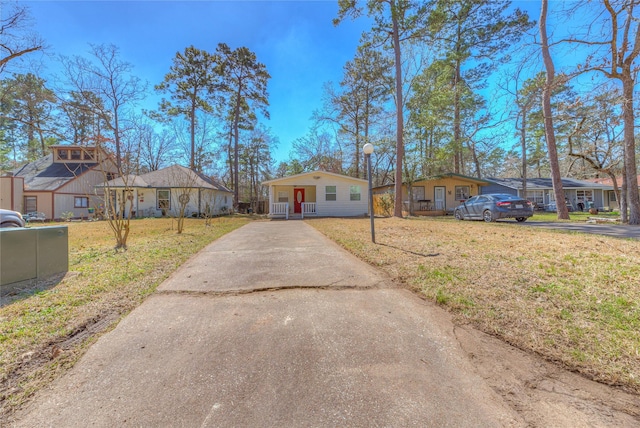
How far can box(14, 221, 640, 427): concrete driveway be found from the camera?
4.93 ft

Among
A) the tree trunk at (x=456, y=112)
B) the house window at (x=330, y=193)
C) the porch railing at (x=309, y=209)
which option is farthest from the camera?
the house window at (x=330, y=193)

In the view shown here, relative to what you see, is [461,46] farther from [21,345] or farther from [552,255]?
[21,345]

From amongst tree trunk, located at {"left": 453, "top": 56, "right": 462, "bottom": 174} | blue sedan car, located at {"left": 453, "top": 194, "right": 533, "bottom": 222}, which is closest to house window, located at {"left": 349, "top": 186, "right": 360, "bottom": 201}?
tree trunk, located at {"left": 453, "top": 56, "right": 462, "bottom": 174}

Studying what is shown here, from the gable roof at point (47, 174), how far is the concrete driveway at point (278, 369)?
22.5m

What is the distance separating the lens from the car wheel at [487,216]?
11634mm

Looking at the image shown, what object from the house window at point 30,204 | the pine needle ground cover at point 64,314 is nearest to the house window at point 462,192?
the pine needle ground cover at point 64,314

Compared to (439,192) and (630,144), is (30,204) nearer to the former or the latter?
(439,192)

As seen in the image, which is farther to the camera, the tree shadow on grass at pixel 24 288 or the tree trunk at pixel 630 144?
the tree trunk at pixel 630 144

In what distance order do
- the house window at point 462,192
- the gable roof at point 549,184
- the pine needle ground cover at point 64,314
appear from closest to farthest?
the pine needle ground cover at point 64,314 → the house window at point 462,192 → the gable roof at point 549,184

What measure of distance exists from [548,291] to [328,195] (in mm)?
15777

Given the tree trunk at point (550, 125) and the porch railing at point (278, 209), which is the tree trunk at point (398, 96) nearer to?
the tree trunk at point (550, 125)

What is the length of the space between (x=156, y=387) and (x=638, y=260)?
6.54m

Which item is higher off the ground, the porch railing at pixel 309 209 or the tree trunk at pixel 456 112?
the tree trunk at pixel 456 112

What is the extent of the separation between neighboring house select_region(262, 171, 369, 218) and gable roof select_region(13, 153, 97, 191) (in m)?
14.6
